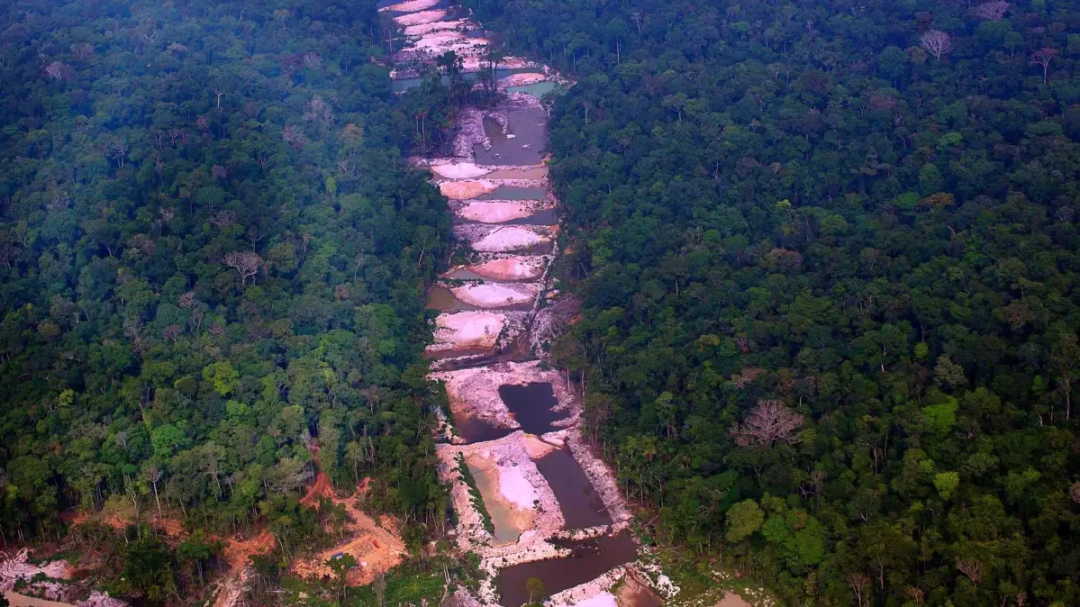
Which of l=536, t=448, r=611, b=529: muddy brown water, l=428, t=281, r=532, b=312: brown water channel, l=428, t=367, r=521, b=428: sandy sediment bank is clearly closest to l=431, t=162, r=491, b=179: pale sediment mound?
l=428, t=281, r=532, b=312: brown water channel

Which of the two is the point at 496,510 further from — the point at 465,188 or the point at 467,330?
the point at 465,188

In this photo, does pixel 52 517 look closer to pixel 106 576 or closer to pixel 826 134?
pixel 106 576

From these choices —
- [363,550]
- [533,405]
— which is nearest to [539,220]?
[533,405]

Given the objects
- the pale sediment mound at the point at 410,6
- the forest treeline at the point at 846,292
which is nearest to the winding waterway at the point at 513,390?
the forest treeline at the point at 846,292

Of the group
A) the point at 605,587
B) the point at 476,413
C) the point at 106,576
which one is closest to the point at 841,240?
the point at 476,413

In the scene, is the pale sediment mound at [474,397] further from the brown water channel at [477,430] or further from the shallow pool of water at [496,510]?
the shallow pool of water at [496,510]

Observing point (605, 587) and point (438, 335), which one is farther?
point (438, 335)
